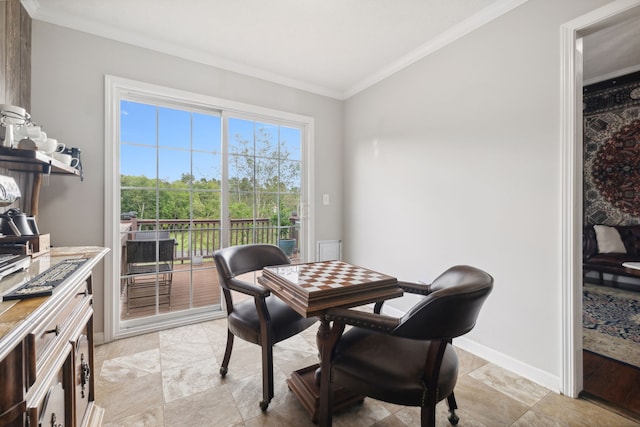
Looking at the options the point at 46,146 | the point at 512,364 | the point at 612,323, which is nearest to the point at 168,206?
the point at 46,146

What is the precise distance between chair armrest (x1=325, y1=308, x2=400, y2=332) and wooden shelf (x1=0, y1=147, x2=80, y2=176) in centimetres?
A: 165

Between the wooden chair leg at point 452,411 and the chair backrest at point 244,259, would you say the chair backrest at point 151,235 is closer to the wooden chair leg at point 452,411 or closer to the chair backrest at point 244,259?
the chair backrest at point 244,259

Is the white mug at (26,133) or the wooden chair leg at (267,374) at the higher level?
→ the white mug at (26,133)

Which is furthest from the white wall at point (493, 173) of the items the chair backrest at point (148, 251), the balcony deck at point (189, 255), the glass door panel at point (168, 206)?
the chair backrest at point (148, 251)

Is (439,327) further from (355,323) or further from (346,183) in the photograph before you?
(346,183)

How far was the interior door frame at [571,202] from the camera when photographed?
1.71m

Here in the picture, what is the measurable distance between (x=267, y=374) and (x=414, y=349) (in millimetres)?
831

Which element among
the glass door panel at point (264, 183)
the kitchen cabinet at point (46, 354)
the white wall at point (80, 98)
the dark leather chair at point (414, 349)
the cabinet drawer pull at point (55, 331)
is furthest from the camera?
the glass door panel at point (264, 183)

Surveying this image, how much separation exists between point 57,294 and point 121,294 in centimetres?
195

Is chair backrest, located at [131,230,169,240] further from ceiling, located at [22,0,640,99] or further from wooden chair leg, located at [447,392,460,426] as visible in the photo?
wooden chair leg, located at [447,392,460,426]

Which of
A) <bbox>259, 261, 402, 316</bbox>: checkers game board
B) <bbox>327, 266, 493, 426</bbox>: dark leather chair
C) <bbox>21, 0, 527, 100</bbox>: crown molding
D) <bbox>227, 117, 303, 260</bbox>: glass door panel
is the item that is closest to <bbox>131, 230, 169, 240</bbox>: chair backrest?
<bbox>227, 117, 303, 260</bbox>: glass door panel

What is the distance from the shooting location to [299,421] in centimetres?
151

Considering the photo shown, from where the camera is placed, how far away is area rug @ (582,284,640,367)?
7.23 feet

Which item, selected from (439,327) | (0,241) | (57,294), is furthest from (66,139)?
(439,327)
